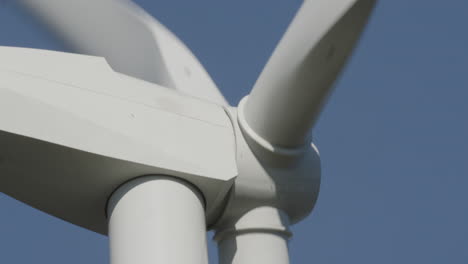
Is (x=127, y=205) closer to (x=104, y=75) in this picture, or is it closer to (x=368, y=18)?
(x=104, y=75)

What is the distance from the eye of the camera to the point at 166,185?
3090 millimetres

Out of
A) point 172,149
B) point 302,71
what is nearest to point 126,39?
point 172,149

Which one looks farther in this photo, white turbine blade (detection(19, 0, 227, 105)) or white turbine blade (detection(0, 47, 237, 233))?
white turbine blade (detection(19, 0, 227, 105))

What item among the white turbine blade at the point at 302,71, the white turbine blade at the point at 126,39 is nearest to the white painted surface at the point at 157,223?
the white turbine blade at the point at 302,71

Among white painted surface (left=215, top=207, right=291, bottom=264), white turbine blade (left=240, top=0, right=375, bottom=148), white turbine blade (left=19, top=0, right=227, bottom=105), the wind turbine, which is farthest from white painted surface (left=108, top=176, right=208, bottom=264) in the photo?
white turbine blade (left=19, top=0, right=227, bottom=105)

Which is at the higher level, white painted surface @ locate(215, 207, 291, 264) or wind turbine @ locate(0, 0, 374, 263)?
wind turbine @ locate(0, 0, 374, 263)

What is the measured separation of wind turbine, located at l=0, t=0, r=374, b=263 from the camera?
9.75 ft

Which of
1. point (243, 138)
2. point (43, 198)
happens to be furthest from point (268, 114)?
point (43, 198)

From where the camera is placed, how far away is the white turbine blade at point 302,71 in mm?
2920

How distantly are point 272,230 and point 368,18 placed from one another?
2.71 ft

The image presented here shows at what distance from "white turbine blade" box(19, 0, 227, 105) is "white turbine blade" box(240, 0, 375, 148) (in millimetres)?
741

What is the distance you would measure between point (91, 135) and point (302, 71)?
692mm

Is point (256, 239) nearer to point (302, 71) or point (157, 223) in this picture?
point (157, 223)

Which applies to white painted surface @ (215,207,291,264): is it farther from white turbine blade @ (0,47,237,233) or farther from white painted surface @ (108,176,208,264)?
white painted surface @ (108,176,208,264)
